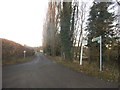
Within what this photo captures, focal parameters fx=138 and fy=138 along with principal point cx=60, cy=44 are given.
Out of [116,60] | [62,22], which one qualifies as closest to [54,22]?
[62,22]

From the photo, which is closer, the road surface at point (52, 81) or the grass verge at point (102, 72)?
the road surface at point (52, 81)

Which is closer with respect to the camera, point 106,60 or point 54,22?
point 106,60

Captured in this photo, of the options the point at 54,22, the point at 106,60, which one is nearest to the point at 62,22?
the point at 106,60

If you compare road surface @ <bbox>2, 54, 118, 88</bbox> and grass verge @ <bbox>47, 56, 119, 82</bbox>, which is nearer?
road surface @ <bbox>2, 54, 118, 88</bbox>

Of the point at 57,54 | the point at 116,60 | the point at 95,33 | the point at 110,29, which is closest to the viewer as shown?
the point at 116,60

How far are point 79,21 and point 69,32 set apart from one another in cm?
599

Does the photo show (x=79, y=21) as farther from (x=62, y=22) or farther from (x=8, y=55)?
(x=8, y=55)

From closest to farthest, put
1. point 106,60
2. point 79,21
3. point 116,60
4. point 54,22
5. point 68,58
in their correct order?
point 116,60 < point 106,60 < point 68,58 < point 79,21 < point 54,22

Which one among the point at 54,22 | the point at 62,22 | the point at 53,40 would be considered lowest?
the point at 53,40

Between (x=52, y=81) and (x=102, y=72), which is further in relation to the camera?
(x=102, y=72)

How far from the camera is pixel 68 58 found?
15.9m

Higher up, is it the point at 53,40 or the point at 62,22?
the point at 62,22

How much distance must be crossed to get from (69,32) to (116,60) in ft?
21.3

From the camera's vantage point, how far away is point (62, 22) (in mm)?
16734
